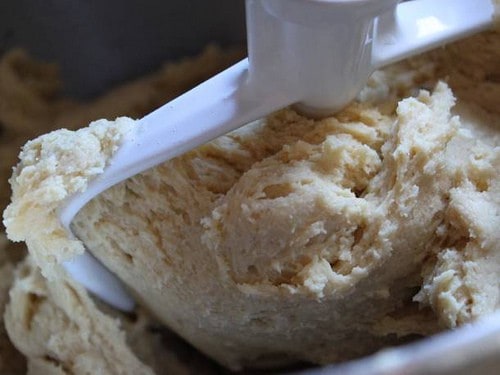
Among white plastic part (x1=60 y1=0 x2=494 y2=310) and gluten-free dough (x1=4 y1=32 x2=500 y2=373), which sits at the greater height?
white plastic part (x1=60 y1=0 x2=494 y2=310)

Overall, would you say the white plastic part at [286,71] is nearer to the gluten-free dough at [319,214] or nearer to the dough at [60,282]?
the gluten-free dough at [319,214]

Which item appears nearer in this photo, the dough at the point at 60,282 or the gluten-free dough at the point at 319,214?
the gluten-free dough at the point at 319,214

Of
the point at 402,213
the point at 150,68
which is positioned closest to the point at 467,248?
the point at 402,213

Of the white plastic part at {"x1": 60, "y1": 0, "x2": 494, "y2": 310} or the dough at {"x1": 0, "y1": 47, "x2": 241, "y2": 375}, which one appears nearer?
the white plastic part at {"x1": 60, "y1": 0, "x2": 494, "y2": 310}

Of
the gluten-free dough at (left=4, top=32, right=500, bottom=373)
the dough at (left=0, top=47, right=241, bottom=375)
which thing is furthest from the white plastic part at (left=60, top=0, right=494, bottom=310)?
the dough at (left=0, top=47, right=241, bottom=375)

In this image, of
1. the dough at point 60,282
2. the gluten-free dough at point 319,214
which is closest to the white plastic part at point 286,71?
the gluten-free dough at point 319,214

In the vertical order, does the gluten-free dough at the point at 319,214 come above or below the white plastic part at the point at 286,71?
below

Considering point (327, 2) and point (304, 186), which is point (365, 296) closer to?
point (304, 186)

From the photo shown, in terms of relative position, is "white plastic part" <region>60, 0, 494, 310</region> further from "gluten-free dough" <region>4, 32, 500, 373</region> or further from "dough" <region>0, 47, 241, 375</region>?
"dough" <region>0, 47, 241, 375</region>
